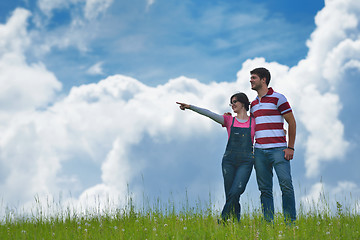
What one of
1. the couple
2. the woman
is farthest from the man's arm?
the woman

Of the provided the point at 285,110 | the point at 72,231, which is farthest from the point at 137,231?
the point at 285,110

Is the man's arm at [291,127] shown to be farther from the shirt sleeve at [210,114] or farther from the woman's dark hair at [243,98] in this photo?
the shirt sleeve at [210,114]

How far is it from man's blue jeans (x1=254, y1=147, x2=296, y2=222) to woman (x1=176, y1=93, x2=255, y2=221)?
0.75ft

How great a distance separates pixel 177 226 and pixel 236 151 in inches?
78.0

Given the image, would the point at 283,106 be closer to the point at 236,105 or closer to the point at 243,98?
the point at 243,98

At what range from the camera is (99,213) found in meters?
9.88

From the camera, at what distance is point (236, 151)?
7957 millimetres

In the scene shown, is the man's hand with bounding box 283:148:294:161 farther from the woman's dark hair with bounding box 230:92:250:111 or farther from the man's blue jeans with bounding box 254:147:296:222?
the woman's dark hair with bounding box 230:92:250:111

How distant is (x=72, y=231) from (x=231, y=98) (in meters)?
4.56

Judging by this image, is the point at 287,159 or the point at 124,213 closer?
the point at 287,159

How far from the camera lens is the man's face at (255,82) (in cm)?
837

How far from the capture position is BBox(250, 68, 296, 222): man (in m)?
7.92

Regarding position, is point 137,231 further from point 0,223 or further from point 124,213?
point 0,223

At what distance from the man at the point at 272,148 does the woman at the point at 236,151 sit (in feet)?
0.67
